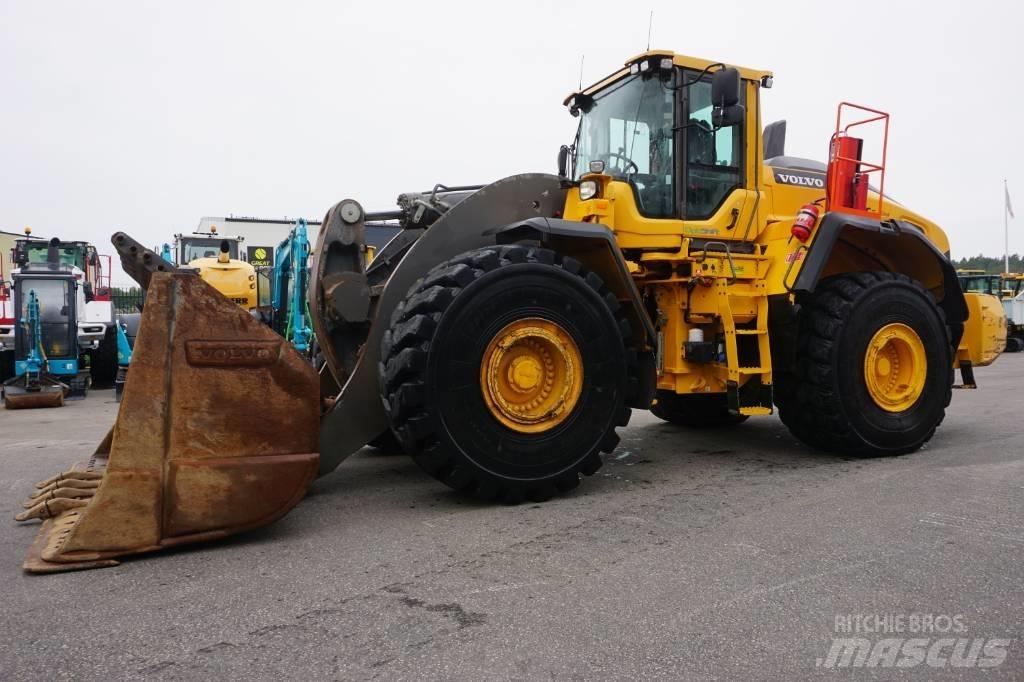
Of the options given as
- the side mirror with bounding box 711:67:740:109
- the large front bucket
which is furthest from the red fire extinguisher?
the large front bucket

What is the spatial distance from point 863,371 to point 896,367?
20.7 inches

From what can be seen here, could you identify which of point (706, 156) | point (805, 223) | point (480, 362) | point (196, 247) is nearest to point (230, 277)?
point (196, 247)

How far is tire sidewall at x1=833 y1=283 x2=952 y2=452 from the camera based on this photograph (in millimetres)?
5082

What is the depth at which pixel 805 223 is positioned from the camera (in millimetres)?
5039

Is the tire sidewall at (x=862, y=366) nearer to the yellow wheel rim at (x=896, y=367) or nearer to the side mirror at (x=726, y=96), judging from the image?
the yellow wheel rim at (x=896, y=367)

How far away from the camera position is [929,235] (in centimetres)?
626

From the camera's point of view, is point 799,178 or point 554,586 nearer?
point 554,586

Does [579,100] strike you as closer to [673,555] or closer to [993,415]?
[673,555]

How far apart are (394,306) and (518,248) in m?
0.80

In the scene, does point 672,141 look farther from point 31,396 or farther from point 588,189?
point 31,396

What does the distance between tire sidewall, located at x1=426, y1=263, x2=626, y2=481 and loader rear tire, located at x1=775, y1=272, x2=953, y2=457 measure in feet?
5.87

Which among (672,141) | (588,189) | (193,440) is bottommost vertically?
(193,440)

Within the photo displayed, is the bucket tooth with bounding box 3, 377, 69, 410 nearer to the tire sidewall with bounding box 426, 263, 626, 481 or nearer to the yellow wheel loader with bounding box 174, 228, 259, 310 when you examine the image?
the yellow wheel loader with bounding box 174, 228, 259, 310

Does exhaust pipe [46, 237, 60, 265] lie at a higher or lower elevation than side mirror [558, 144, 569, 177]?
lower
